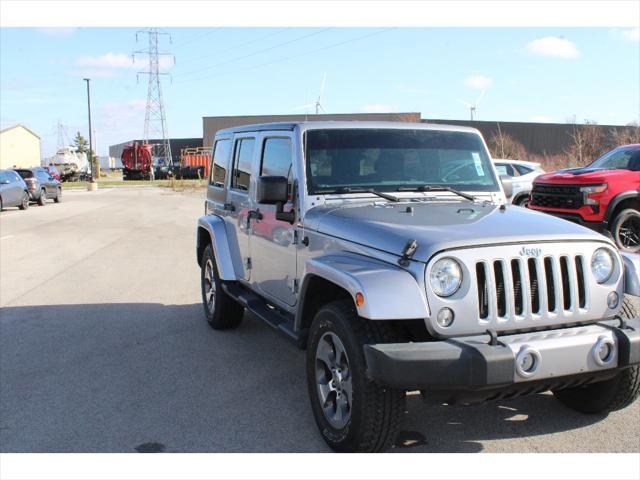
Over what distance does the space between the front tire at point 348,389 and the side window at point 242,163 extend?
2.43 metres

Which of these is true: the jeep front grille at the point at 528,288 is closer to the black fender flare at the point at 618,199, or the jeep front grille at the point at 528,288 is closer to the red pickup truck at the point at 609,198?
the red pickup truck at the point at 609,198

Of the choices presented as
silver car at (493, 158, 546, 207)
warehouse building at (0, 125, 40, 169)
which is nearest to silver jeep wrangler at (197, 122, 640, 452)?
silver car at (493, 158, 546, 207)

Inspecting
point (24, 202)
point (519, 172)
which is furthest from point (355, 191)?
point (24, 202)

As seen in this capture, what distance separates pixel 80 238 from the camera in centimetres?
1579

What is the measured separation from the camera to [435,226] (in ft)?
13.1

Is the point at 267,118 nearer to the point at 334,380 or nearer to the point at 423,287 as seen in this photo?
the point at 334,380

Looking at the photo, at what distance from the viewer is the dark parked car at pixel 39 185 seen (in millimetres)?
27578

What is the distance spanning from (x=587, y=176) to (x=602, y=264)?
28.7 ft

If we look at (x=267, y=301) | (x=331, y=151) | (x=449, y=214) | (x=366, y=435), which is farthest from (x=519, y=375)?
(x=267, y=301)

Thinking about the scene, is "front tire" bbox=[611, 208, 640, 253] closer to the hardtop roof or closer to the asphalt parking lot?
the hardtop roof

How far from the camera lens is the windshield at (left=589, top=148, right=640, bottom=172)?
→ 40.0 ft

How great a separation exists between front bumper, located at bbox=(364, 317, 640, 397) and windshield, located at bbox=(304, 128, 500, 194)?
1819mm

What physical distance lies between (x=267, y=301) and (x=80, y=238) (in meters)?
11.4

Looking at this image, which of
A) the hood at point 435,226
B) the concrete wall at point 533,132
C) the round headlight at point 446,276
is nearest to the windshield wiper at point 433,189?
the hood at point 435,226
